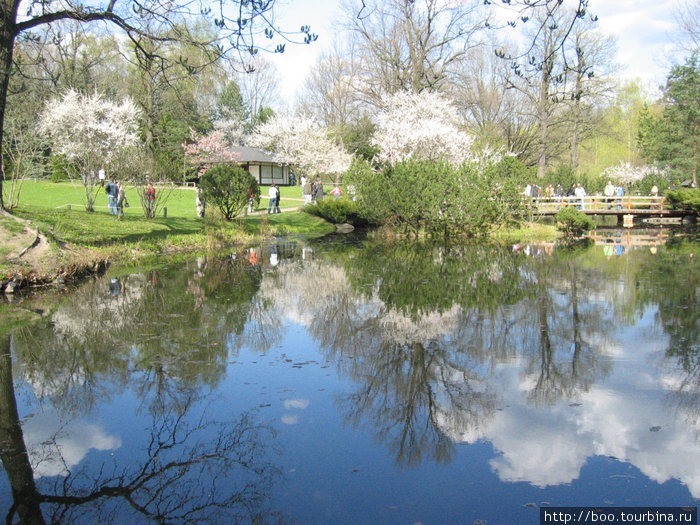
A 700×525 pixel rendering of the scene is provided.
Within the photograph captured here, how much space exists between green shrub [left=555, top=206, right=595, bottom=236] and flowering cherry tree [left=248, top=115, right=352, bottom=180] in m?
21.9

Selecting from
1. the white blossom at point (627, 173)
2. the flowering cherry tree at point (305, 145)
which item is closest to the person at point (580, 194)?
the white blossom at point (627, 173)

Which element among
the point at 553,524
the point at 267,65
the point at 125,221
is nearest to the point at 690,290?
the point at 553,524

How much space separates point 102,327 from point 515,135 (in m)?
41.8

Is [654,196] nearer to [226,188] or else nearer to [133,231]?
[226,188]

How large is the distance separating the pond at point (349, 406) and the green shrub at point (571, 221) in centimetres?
1528

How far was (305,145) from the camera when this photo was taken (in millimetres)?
49594

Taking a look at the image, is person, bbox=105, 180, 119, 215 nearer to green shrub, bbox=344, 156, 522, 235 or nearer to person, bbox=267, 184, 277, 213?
person, bbox=267, 184, 277, 213

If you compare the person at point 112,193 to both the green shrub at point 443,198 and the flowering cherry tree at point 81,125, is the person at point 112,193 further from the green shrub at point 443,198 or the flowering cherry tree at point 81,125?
the green shrub at point 443,198

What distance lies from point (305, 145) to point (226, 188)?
2759 centimetres

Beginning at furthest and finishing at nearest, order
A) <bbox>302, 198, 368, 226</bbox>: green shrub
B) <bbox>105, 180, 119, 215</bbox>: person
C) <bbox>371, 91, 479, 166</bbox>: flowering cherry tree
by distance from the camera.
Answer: <bbox>371, 91, 479, 166</bbox>: flowering cherry tree < <bbox>302, 198, 368, 226</bbox>: green shrub < <bbox>105, 180, 119, 215</bbox>: person

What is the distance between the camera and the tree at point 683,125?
112 ft

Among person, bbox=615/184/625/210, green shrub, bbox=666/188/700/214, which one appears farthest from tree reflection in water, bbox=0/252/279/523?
green shrub, bbox=666/188/700/214

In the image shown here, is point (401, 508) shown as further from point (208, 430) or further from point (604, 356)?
point (604, 356)

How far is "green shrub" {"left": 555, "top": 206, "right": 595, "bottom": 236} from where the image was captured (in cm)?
2617
